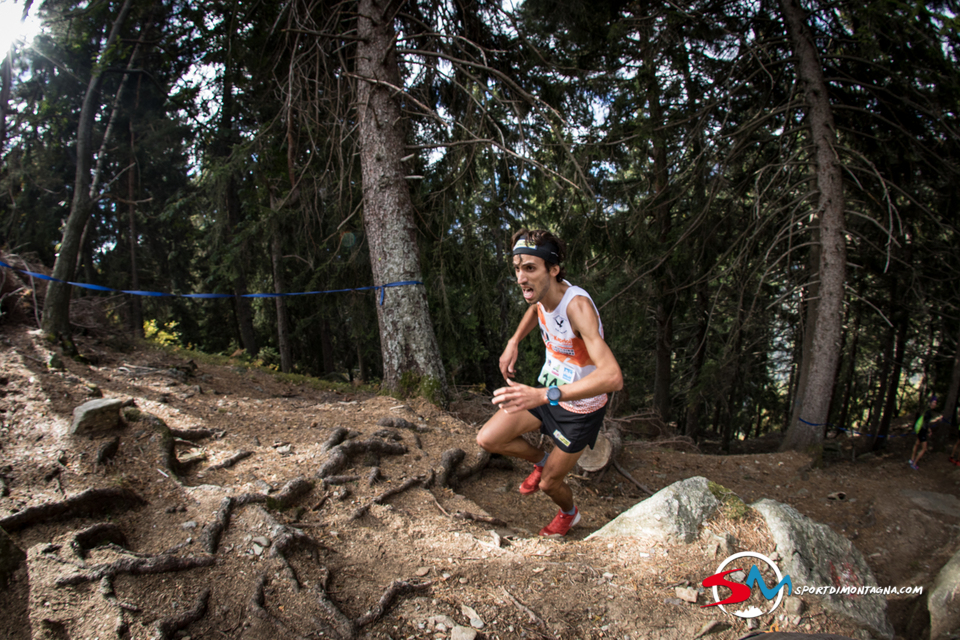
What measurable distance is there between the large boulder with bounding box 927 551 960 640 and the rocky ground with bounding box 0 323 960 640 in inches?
10.2

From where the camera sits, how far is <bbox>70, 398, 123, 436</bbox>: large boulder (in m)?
3.55

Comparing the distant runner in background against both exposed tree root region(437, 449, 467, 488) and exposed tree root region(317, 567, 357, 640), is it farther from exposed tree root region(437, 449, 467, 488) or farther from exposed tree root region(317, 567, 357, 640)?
exposed tree root region(317, 567, 357, 640)

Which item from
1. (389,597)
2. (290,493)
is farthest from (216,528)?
(389,597)

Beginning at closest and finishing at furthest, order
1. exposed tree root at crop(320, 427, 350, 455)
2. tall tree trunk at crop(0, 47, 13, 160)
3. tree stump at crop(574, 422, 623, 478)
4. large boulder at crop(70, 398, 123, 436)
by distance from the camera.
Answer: large boulder at crop(70, 398, 123, 436), exposed tree root at crop(320, 427, 350, 455), tree stump at crop(574, 422, 623, 478), tall tree trunk at crop(0, 47, 13, 160)

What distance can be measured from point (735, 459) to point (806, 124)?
5.28 metres

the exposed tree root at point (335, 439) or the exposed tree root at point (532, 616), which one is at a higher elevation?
the exposed tree root at point (335, 439)

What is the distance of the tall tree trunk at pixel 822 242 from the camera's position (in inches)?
281

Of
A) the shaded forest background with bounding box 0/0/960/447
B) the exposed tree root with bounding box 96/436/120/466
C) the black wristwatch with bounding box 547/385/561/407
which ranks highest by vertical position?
the shaded forest background with bounding box 0/0/960/447

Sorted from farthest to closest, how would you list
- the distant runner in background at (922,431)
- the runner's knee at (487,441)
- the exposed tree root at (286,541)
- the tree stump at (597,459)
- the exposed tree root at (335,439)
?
the distant runner in background at (922,431) → the tree stump at (597,459) → the exposed tree root at (335,439) → the runner's knee at (487,441) → the exposed tree root at (286,541)

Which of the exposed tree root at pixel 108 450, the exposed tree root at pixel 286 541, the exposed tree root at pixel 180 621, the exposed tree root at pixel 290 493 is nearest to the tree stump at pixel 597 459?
the exposed tree root at pixel 290 493

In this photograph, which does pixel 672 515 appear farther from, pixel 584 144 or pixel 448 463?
pixel 584 144

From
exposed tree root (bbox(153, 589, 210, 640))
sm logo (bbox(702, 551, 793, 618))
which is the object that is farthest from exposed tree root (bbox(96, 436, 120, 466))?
sm logo (bbox(702, 551, 793, 618))

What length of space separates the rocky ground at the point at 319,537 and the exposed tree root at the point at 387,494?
0.05 feet

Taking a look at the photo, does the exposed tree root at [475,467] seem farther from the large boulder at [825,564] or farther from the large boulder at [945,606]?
the large boulder at [945,606]
